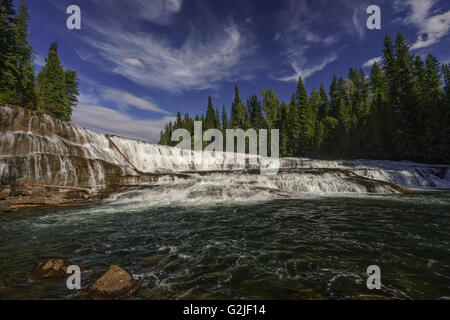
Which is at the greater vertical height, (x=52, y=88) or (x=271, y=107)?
(x=271, y=107)

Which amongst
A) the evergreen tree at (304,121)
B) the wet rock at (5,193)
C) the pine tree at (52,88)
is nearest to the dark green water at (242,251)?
the wet rock at (5,193)

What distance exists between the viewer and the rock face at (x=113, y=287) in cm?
222

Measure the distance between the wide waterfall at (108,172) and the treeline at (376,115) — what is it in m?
7.97

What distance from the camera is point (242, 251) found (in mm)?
3645

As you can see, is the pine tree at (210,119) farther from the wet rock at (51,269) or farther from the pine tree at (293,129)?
the wet rock at (51,269)

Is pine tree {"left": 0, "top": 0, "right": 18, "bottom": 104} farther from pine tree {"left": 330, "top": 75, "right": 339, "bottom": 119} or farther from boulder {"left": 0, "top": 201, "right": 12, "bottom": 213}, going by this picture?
pine tree {"left": 330, "top": 75, "right": 339, "bottom": 119}

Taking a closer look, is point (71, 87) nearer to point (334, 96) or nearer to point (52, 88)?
point (52, 88)

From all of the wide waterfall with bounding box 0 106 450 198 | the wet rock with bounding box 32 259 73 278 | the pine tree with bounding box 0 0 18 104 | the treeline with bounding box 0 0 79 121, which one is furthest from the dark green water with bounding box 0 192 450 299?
the pine tree with bounding box 0 0 18 104

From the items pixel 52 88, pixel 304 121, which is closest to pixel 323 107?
pixel 304 121

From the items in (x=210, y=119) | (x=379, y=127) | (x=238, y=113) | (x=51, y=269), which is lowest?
(x=51, y=269)

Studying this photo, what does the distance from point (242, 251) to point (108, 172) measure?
1113cm

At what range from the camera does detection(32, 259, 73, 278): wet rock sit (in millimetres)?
2722
